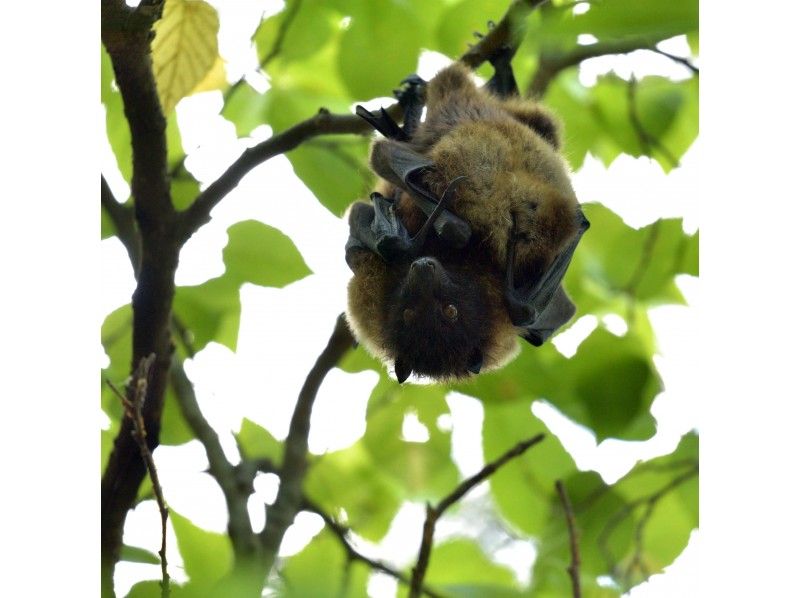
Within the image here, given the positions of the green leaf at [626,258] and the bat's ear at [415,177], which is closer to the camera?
the bat's ear at [415,177]

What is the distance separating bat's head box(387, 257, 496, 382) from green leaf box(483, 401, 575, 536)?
0.82 metres

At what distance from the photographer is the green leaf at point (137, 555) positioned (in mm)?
3000

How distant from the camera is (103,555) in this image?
2.99 meters

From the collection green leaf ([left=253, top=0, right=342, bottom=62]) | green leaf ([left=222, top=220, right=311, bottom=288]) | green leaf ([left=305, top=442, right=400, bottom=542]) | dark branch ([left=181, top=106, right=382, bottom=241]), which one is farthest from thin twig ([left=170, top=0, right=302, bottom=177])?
green leaf ([left=305, top=442, right=400, bottom=542])

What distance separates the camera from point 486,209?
8.84 ft

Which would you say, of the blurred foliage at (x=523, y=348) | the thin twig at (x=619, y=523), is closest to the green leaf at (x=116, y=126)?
the blurred foliage at (x=523, y=348)

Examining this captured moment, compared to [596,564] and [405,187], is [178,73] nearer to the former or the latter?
[405,187]

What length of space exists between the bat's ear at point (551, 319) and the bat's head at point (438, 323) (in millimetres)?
209

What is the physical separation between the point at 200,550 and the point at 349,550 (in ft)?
1.95

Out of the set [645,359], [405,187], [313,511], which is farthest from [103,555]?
[645,359]

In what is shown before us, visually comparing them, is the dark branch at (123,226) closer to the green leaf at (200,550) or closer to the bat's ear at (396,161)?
the green leaf at (200,550)

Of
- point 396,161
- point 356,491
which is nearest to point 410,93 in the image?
point 396,161

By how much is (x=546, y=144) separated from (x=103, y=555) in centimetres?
192

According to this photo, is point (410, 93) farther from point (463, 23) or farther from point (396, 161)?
point (396, 161)
